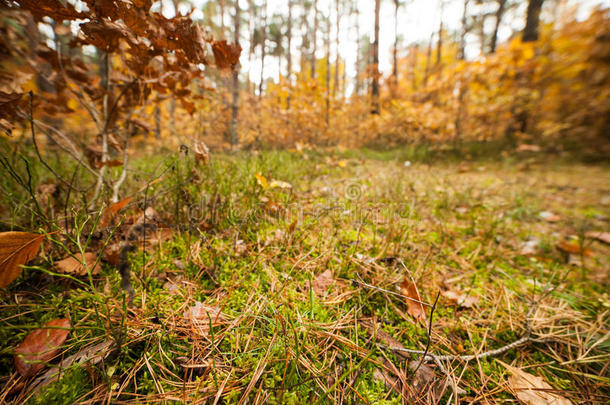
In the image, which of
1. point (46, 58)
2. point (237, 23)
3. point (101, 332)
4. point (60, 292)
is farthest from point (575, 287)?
point (237, 23)

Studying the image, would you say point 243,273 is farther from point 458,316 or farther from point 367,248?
point 458,316

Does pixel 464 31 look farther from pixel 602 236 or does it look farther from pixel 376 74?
pixel 602 236

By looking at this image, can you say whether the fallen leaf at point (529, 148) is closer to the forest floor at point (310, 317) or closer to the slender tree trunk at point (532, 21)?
the slender tree trunk at point (532, 21)

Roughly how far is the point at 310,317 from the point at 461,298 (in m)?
0.88

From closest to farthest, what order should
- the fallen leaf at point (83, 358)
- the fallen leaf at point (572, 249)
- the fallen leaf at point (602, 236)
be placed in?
the fallen leaf at point (83, 358) < the fallen leaf at point (572, 249) < the fallen leaf at point (602, 236)

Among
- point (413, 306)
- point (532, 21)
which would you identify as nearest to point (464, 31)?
point (532, 21)

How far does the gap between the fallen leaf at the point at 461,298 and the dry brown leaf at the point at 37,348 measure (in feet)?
5.40

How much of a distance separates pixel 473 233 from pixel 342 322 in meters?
1.68

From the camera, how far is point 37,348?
0.75 m

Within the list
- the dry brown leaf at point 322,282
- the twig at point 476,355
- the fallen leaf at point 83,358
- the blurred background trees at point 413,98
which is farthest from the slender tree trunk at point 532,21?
the fallen leaf at point 83,358

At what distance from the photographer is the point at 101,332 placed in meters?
0.84

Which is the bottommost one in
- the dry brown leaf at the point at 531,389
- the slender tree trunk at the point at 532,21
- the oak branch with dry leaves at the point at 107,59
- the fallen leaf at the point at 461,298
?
the dry brown leaf at the point at 531,389

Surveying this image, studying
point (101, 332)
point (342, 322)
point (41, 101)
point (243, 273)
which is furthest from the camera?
point (41, 101)

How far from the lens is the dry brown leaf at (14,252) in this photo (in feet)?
2.42
